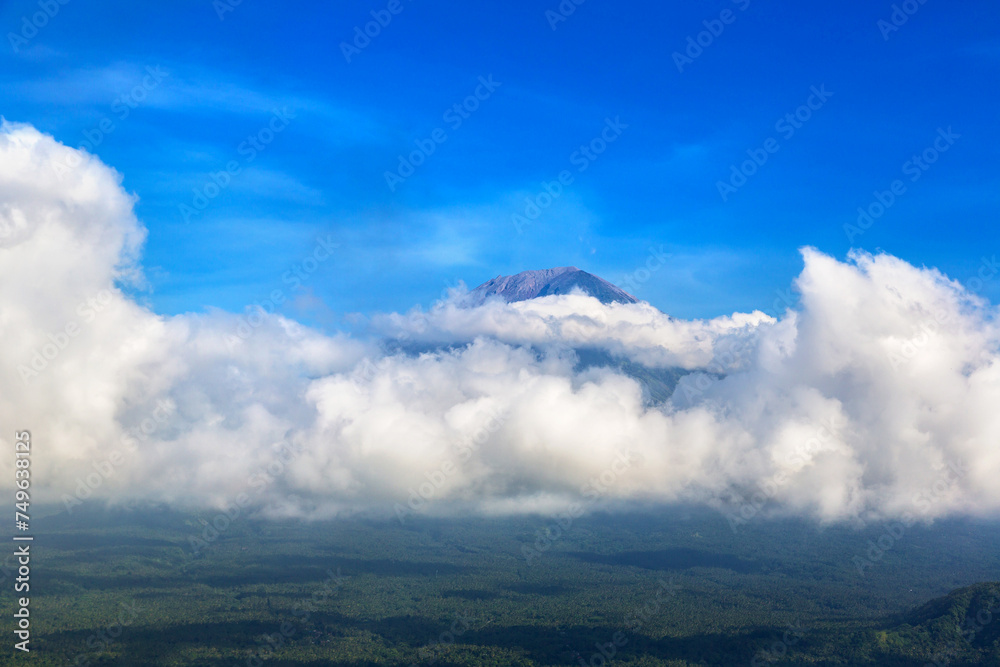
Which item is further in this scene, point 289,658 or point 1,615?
point 1,615

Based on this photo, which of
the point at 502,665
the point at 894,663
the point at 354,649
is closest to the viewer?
the point at 894,663

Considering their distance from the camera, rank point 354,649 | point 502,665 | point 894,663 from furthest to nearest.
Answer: point 354,649 < point 502,665 < point 894,663

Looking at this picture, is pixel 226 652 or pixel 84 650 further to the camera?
pixel 226 652

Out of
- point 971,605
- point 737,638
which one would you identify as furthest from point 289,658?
point 971,605

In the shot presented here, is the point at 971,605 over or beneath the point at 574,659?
over

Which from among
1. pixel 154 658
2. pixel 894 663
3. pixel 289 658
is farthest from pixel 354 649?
pixel 894 663

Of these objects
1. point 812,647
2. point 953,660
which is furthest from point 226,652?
point 953,660

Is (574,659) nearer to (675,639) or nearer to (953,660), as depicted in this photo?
(675,639)

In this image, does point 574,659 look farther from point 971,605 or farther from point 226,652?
point 971,605

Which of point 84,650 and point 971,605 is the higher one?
point 971,605
